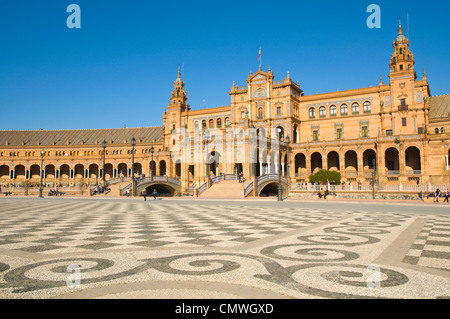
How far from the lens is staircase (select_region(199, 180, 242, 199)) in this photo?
1718 inches

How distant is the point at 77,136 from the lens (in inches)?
3755

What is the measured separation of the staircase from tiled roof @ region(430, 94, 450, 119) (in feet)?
129

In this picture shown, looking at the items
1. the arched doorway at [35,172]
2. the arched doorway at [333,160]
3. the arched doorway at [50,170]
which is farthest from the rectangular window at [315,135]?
the arched doorway at [35,172]

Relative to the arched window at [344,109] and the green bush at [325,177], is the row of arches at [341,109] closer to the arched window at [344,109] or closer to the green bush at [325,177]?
the arched window at [344,109]

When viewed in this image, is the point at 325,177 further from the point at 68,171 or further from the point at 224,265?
the point at 68,171

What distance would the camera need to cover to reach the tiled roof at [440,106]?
60625mm

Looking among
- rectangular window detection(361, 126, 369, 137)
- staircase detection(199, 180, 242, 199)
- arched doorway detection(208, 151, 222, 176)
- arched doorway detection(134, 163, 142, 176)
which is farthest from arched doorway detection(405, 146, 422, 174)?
arched doorway detection(134, 163, 142, 176)

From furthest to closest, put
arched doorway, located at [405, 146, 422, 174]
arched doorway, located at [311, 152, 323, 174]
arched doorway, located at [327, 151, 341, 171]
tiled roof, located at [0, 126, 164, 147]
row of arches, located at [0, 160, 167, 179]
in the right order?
tiled roof, located at [0, 126, 164, 147] < row of arches, located at [0, 160, 167, 179] < arched doorway, located at [311, 152, 323, 174] < arched doorway, located at [327, 151, 341, 171] < arched doorway, located at [405, 146, 422, 174]

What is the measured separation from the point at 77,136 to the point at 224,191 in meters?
65.1

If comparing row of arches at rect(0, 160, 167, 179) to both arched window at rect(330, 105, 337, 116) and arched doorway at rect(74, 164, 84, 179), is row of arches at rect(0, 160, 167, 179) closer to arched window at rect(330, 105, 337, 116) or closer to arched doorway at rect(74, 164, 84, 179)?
arched doorway at rect(74, 164, 84, 179)

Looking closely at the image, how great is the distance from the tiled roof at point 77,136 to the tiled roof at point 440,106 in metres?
60.8

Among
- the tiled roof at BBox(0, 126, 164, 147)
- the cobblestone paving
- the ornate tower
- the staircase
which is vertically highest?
the ornate tower
